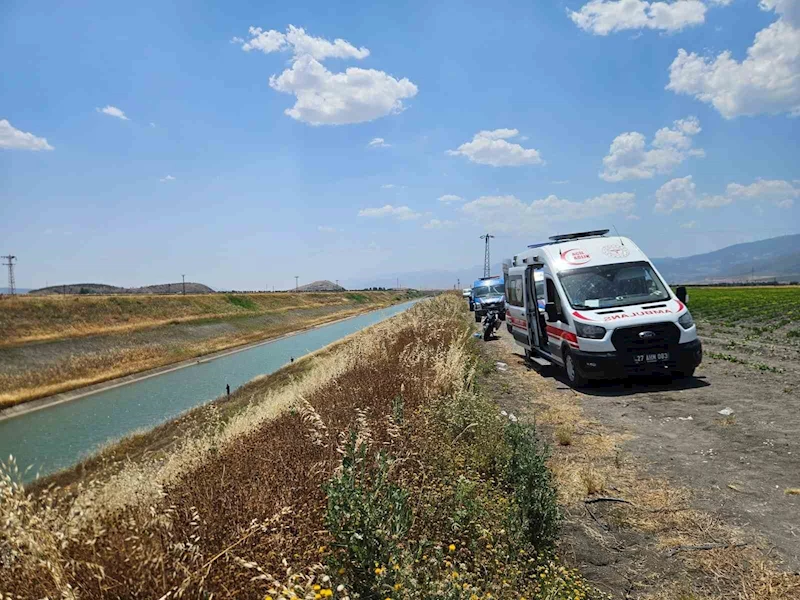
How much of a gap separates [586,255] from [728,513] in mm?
8004

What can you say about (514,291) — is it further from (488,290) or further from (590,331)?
(488,290)

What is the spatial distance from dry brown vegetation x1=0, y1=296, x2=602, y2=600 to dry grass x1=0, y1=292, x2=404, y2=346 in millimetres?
38980

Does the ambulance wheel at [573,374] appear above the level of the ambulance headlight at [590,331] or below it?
below

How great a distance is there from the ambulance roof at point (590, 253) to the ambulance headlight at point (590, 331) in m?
1.74

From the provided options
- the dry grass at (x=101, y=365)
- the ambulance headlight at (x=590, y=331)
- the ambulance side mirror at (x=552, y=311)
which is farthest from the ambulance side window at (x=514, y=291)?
the dry grass at (x=101, y=365)

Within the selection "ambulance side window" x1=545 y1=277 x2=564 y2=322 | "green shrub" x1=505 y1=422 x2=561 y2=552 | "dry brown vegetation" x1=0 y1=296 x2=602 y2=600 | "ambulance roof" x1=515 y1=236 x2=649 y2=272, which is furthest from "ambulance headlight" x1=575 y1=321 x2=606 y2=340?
"green shrub" x1=505 y1=422 x2=561 y2=552

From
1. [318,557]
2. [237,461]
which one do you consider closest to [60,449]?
[237,461]

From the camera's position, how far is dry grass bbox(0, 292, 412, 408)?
29797 mm

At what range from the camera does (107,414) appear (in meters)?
26.1

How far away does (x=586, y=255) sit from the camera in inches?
469

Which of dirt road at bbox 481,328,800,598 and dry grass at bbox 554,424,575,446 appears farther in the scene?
dry grass at bbox 554,424,575,446

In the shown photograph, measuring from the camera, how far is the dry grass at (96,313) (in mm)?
39250

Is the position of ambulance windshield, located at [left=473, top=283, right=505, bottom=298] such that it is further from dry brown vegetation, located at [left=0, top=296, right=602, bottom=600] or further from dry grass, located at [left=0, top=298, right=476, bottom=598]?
dry grass, located at [left=0, top=298, right=476, bottom=598]

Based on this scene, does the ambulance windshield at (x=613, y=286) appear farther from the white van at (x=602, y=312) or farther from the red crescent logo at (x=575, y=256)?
the red crescent logo at (x=575, y=256)
